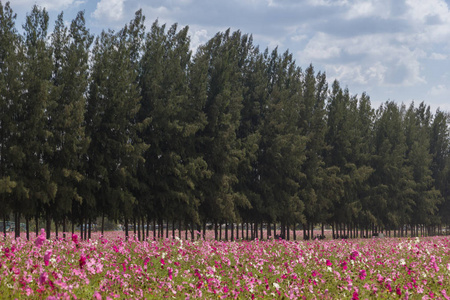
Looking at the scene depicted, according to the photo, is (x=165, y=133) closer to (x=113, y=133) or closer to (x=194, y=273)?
(x=113, y=133)

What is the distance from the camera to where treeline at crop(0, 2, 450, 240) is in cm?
2634

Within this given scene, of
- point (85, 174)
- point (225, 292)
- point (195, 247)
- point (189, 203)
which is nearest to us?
point (225, 292)

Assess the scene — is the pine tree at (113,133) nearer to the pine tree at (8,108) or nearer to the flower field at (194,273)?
the pine tree at (8,108)

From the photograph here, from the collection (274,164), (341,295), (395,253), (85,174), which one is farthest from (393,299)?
(274,164)

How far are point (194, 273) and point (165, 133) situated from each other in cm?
2129

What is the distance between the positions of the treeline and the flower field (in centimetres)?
1214

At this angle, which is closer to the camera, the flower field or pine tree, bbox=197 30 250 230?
the flower field

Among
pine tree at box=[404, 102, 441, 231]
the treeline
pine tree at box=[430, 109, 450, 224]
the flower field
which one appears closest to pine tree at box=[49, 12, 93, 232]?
the treeline

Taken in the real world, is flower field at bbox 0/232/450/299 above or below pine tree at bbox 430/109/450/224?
below

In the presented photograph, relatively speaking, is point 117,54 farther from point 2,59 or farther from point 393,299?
point 393,299

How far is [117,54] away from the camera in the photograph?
99.9 ft

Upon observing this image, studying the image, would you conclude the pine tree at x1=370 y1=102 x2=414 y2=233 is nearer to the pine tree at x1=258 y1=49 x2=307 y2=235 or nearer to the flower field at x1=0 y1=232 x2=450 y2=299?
the pine tree at x1=258 y1=49 x2=307 y2=235

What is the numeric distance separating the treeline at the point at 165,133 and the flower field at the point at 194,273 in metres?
12.1

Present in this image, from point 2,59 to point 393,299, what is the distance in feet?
74.7
